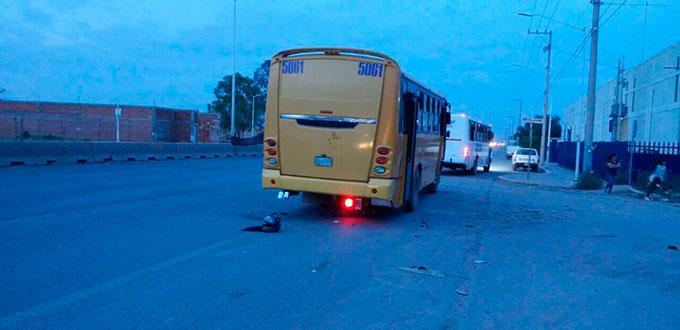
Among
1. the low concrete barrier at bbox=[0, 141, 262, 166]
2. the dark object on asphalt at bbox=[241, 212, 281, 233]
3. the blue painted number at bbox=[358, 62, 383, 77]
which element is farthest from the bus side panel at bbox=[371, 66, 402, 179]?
the low concrete barrier at bbox=[0, 141, 262, 166]

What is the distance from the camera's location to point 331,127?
470 inches

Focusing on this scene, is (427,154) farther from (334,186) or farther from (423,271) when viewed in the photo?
(423,271)

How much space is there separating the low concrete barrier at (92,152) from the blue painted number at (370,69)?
16.0 m

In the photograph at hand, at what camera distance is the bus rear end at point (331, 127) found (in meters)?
11.7

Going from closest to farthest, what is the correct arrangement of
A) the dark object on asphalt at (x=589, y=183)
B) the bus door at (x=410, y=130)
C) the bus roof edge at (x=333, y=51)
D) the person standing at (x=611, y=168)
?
the bus roof edge at (x=333, y=51)
the bus door at (x=410, y=130)
the person standing at (x=611, y=168)
the dark object on asphalt at (x=589, y=183)

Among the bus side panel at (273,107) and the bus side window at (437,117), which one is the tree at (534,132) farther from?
the bus side panel at (273,107)

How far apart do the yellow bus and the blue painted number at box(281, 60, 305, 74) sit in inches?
0.7

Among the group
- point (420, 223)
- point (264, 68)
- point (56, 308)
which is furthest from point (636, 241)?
point (264, 68)

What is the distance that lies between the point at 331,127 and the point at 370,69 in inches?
50.7

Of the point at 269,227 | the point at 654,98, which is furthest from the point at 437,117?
the point at 654,98

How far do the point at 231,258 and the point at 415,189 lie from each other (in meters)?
7.10

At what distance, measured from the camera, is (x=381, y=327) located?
19.0ft

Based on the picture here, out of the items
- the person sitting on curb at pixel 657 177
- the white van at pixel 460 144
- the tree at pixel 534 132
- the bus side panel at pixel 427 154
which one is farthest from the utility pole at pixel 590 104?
the tree at pixel 534 132

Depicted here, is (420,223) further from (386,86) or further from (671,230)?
(671,230)
